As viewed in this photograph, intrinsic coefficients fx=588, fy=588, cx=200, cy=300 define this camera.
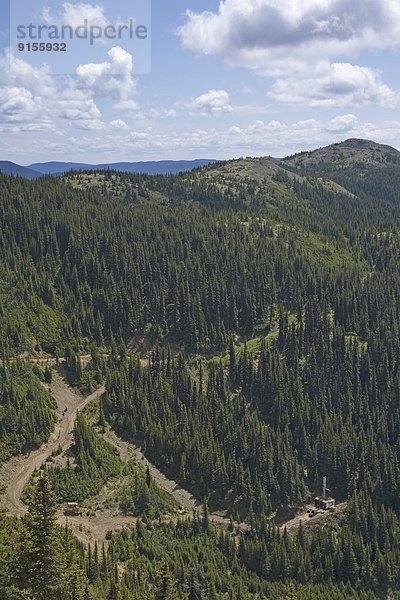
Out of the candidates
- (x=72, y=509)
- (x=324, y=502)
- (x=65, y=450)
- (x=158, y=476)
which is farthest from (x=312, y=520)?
(x=65, y=450)

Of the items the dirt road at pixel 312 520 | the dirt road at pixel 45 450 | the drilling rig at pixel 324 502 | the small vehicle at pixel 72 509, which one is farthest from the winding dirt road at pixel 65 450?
the drilling rig at pixel 324 502

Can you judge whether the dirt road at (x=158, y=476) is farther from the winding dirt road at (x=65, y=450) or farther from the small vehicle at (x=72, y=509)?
the small vehicle at (x=72, y=509)

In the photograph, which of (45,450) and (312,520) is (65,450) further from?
(312,520)

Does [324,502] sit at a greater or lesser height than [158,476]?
lesser

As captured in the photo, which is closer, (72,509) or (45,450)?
(72,509)

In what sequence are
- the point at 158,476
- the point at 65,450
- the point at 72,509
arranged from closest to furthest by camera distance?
1. the point at 72,509
2. the point at 65,450
3. the point at 158,476

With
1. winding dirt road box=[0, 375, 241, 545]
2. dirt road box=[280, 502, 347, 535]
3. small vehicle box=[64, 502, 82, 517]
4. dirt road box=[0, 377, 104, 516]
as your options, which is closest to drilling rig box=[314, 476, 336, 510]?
dirt road box=[280, 502, 347, 535]

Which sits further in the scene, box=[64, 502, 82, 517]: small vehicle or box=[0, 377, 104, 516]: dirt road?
box=[64, 502, 82, 517]: small vehicle

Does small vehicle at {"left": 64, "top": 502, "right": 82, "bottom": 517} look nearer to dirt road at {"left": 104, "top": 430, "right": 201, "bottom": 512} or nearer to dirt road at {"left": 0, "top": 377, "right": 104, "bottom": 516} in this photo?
dirt road at {"left": 0, "top": 377, "right": 104, "bottom": 516}

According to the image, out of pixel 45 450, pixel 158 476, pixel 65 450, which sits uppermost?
pixel 45 450
